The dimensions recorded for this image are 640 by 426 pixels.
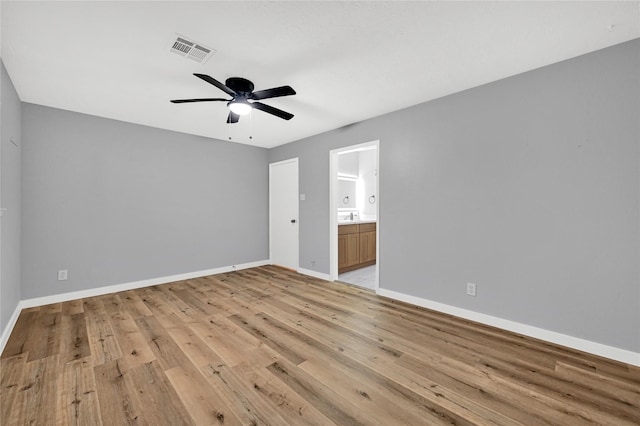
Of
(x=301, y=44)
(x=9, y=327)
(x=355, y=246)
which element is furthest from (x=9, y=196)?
(x=355, y=246)

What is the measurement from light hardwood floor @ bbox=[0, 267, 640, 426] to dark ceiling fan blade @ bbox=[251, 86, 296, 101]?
2271 millimetres

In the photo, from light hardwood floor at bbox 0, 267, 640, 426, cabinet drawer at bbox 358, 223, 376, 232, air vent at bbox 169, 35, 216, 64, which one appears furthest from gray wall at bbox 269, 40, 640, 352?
air vent at bbox 169, 35, 216, 64

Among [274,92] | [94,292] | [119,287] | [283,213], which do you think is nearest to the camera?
[274,92]

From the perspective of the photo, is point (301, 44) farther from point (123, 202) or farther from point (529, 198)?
point (123, 202)

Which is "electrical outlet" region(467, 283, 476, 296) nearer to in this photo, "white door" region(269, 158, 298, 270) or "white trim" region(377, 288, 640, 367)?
"white trim" region(377, 288, 640, 367)

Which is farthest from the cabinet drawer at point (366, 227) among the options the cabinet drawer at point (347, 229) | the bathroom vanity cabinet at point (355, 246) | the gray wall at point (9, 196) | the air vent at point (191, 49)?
the gray wall at point (9, 196)

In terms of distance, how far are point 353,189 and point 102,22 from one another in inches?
228

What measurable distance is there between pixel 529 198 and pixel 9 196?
5.19 metres

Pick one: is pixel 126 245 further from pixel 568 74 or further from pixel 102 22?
pixel 568 74

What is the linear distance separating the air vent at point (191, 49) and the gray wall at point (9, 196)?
1.65m

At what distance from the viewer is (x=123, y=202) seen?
4016 mm

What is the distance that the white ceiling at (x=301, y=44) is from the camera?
1802 mm

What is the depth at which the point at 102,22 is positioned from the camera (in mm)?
1907

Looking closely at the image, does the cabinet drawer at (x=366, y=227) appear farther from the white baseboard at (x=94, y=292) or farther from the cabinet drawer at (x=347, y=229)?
the white baseboard at (x=94, y=292)
